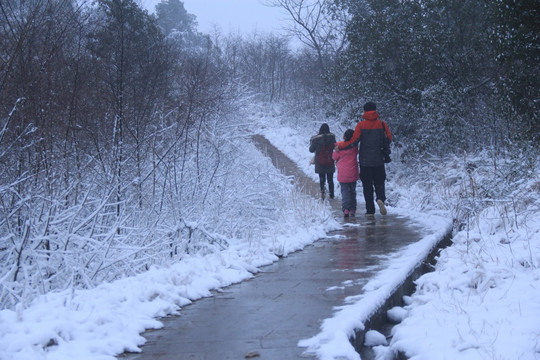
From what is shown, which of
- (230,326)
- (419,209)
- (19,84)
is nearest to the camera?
(230,326)

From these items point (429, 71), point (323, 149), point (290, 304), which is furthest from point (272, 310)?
point (429, 71)

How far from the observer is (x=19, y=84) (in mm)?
6344

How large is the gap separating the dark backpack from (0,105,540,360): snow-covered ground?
6.73m

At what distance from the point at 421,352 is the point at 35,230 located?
3.83 m

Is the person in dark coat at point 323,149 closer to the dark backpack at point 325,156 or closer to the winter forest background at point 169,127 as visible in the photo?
the dark backpack at point 325,156

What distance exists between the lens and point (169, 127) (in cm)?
758

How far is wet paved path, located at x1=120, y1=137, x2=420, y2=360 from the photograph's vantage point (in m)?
3.36

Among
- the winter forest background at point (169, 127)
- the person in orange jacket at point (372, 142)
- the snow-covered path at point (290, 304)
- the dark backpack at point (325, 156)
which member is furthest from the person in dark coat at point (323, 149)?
the snow-covered path at point (290, 304)

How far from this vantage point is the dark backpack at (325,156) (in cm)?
1395

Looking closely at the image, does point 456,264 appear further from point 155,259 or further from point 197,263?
point 155,259

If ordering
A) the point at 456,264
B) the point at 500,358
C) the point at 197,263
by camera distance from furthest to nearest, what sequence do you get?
the point at 197,263 < the point at 456,264 < the point at 500,358

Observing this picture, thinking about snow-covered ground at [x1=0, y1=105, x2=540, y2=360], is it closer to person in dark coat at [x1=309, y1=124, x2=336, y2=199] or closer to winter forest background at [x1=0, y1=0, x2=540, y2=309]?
winter forest background at [x1=0, y1=0, x2=540, y2=309]

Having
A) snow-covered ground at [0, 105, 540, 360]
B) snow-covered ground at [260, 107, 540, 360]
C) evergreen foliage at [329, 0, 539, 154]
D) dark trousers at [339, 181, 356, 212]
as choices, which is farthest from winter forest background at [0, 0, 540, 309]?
snow-covered ground at [260, 107, 540, 360]

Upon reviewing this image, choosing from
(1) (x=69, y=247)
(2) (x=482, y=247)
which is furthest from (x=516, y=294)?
(1) (x=69, y=247)
